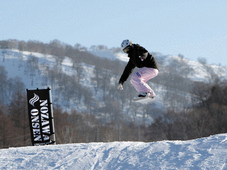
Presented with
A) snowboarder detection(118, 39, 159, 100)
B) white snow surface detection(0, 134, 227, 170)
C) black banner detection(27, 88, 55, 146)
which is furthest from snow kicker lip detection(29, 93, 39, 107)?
snowboarder detection(118, 39, 159, 100)

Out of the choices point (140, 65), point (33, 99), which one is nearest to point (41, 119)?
point (33, 99)

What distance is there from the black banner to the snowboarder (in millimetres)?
9403

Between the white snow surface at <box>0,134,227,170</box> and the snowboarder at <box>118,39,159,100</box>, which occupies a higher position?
the snowboarder at <box>118,39,159,100</box>

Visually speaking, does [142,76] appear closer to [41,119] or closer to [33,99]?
[41,119]

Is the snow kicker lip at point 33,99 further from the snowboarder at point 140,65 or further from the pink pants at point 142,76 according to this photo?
the pink pants at point 142,76

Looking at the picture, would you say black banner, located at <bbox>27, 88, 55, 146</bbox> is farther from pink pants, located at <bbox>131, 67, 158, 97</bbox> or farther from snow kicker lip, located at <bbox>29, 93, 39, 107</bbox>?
pink pants, located at <bbox>131, 67, 158, 97</bbox>

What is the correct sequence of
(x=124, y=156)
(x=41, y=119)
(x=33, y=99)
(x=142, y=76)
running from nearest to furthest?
(x=124, y=156) → (x=142, y=76) → (x=41, y=119) → (x=33, y=99)

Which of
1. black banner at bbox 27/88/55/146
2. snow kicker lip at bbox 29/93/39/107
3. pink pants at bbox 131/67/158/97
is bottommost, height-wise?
black banner at bbox 27/88/55/146

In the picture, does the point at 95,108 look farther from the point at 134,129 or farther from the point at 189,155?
the point at 189,155

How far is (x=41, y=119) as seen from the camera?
64.7 feet

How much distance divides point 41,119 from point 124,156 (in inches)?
445

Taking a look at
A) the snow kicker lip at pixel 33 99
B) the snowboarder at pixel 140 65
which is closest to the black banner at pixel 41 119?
the snow kicker lip at pixel 33 99

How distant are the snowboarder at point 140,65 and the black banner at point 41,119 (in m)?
9.40

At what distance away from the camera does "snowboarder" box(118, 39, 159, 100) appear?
10508 millimetres
